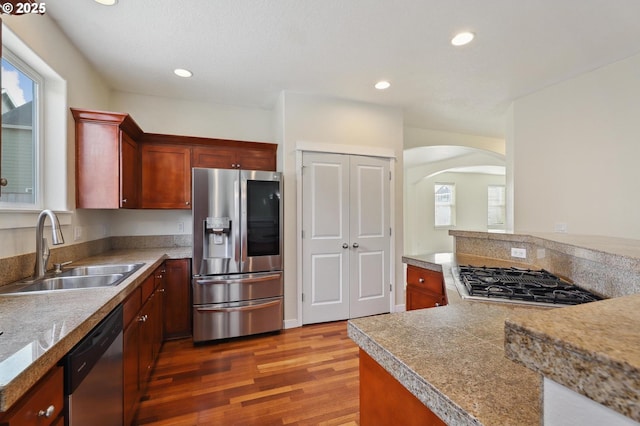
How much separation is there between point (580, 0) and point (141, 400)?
396cm

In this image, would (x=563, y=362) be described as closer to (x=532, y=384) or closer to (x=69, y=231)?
(x=532, y=384)

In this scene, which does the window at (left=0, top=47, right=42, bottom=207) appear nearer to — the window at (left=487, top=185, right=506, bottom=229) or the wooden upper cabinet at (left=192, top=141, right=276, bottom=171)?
the wooden upper cabinet at (left=192, top=141, right=276, bottom=171)

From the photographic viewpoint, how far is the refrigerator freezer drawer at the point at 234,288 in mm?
2812

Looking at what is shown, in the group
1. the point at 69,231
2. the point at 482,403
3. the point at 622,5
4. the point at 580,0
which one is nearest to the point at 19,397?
the point at 482,403

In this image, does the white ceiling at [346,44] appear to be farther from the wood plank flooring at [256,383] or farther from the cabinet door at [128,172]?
the wood plank flooring at [256,383]

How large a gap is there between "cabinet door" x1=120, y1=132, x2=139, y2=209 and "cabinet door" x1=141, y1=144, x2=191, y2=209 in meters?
0.10

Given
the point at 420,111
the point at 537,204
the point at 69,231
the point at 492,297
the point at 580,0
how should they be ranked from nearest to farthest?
the point at 492,297, the point at 580,0, the point at 69,231, the point at 537,204, the point at 420,111

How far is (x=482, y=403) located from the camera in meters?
0.54

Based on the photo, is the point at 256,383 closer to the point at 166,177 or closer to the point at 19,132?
the point at 166,177

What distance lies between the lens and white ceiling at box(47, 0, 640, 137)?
195 centimetres

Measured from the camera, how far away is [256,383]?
7.11 ft

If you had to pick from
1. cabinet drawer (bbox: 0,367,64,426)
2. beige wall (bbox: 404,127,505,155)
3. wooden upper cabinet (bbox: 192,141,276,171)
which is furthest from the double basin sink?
beige wall (bbox: 404,127,505,155)

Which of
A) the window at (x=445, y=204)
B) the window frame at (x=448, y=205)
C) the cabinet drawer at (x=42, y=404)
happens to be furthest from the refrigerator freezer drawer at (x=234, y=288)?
the window at (x=445, y=204)

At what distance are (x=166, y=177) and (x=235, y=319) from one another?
168 cm
